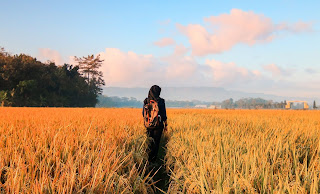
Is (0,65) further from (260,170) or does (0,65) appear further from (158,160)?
(260,170)

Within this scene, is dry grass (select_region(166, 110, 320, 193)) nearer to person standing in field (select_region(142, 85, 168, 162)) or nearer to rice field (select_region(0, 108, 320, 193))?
rice field (select_region(0, 108, 320, 193))

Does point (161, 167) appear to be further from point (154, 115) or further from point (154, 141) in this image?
point (154, 115)

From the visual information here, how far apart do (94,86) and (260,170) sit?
55007mm

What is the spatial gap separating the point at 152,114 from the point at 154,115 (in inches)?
2.7

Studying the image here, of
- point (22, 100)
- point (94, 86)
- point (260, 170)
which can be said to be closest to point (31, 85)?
point (22, 100)

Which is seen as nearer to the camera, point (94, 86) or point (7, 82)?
point (7, 82)

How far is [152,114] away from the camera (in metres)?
5.85

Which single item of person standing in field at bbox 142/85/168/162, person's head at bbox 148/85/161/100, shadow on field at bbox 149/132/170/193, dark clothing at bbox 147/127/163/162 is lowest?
shadow on field at bbox 149/132/170/193

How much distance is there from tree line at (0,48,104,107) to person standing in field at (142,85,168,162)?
3352 cm

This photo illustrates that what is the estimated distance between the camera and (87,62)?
59438 mm

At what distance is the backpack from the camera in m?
5.79

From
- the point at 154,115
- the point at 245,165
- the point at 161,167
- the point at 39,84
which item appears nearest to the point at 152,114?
the point at 154,115

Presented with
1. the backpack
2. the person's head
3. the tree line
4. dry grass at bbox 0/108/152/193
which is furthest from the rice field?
the tree line

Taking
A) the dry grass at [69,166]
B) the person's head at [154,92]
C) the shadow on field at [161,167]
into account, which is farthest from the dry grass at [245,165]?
the person's head at [154,92]
